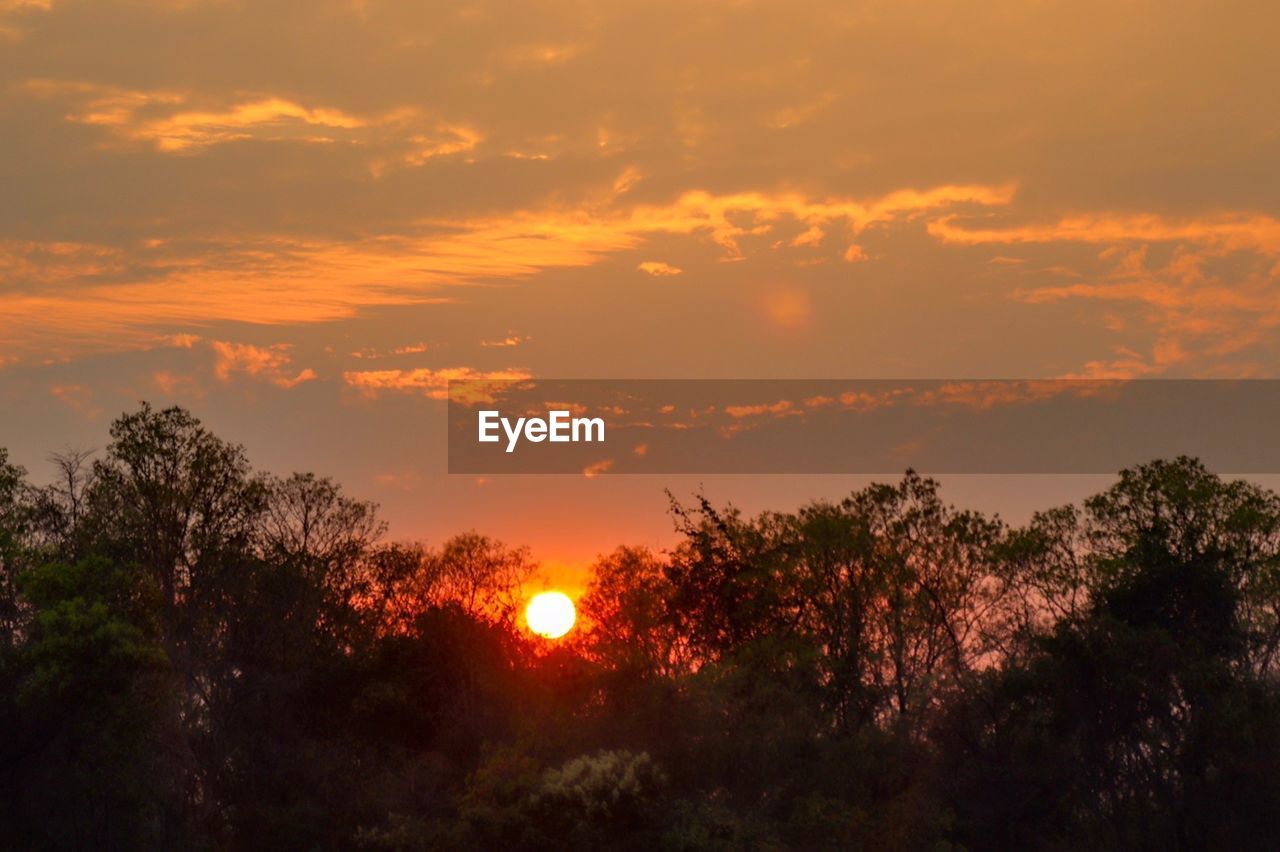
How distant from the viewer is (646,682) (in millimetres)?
50469

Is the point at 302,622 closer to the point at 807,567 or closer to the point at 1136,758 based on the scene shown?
the point at 807,567

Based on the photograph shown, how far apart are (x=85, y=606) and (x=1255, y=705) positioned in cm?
3683

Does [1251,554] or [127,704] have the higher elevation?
[1251,554]

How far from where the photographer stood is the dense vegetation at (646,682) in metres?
45.6

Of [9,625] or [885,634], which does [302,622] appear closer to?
[9,625]

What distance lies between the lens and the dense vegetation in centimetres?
4556

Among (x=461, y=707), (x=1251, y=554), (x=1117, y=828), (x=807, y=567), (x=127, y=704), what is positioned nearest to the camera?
(x=127, y=704)

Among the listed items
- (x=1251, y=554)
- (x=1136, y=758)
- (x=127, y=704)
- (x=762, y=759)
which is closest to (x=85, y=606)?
(x=127, y=704)

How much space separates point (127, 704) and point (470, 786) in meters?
10.8

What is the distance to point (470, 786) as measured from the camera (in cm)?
4809

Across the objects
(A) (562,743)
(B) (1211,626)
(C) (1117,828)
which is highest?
(B) (1211,626)

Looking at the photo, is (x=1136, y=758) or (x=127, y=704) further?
(x=1136, y=758)

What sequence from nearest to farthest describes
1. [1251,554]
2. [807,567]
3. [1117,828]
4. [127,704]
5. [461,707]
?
[127,704] < [1117,828] < [1251,554] < [461,707] < [807,567]

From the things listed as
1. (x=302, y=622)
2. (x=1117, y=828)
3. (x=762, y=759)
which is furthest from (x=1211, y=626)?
(x=302, y=622)
